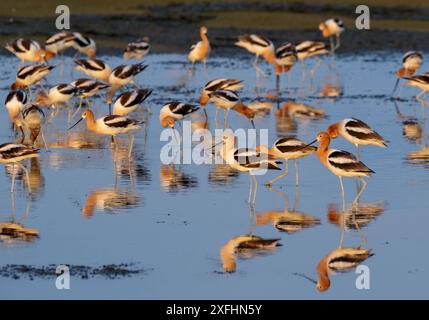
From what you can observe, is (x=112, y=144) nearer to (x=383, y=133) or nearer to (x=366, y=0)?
(x=383, y=133)

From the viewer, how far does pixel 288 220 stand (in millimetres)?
13477

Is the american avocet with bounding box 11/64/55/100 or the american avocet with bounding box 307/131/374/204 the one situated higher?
the american avocet with bounding box 11/64/55/100

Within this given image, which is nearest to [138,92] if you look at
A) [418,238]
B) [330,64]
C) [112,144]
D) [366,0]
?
[112,144]

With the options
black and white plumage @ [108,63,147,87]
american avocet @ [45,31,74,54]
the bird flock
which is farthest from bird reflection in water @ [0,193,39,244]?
american avocet @ [45,31,74,54]

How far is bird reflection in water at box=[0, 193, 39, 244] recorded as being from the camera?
1250cm

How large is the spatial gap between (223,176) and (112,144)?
10.5ft

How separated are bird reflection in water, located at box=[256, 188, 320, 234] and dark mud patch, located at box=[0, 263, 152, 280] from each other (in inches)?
91.2

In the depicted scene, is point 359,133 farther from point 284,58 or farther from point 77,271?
point 284,58

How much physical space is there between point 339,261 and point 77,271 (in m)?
2.59

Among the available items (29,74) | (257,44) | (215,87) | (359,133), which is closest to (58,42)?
(257,44)

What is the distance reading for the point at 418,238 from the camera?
1264 cm

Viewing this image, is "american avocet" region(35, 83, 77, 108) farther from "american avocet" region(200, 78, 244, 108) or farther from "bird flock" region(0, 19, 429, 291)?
"american avocet" region(200, 78, 244, 108)

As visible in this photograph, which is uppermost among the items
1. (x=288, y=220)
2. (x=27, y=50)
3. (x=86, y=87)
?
(x=27, y=50)

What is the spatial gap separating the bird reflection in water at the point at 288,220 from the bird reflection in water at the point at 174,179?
68.6 inches
